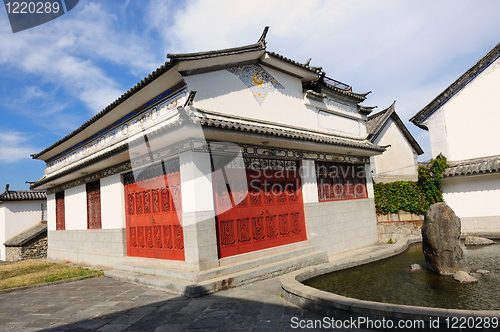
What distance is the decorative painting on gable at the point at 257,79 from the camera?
8.84 metres

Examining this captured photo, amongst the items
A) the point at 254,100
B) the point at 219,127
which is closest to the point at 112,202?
the point at 219,127

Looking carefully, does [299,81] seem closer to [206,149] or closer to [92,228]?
[206,149]

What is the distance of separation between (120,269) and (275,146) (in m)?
5.40

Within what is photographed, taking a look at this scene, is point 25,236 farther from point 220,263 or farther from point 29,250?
point 220,263

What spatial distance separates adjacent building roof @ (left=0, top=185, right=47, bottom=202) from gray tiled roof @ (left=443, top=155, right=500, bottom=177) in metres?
23.0

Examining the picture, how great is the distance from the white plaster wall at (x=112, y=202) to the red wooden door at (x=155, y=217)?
0.19 meters

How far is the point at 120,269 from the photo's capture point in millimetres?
8656

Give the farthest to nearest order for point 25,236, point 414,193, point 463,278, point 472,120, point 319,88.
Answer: point 25,236 < point 472,120 < point 414,193 < point 319,88 < point 463,278

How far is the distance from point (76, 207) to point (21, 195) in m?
10.5

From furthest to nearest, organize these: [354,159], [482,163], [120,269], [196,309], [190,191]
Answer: [482,163]
[354,159]
[120,269]
[190,191]
[196,309]

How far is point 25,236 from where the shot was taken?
17812 mm

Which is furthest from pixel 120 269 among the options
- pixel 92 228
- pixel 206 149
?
pixel 206 149

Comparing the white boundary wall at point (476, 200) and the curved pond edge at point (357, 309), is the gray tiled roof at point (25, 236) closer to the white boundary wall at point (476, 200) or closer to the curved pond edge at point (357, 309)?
the curved pond edge at point (357, 309)

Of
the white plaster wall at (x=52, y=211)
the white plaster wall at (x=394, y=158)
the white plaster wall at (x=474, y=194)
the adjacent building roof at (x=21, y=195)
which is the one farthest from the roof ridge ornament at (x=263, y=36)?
the adjacent building roof at (x=21, y=195)
